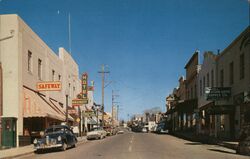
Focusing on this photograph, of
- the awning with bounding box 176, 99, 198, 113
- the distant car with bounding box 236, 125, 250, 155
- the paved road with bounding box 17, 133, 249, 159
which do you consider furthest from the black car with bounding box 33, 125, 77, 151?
the awning with bounding box 176, 99, 198, 113

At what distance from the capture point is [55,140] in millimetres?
23234

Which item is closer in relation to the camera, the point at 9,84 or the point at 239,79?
the point at 9,84

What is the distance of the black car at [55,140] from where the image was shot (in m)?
22.8

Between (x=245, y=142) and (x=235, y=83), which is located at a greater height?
(x=235, y=83)

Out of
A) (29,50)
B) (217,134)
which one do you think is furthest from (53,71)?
(217,134)

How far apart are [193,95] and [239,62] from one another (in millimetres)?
26366

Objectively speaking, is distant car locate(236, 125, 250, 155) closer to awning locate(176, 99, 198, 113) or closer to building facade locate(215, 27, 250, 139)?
building facade locate(215, 27, 250, 139)

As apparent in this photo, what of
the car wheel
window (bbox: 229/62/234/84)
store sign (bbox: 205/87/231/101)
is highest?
window (bbox: 229/62/234/84)

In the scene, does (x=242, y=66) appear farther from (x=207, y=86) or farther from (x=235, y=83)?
(x=207, y=86)

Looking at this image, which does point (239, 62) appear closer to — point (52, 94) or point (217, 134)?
point (217, 134)

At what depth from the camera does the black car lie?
22.8 meters

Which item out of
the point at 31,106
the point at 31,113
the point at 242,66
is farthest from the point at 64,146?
the point at 242,66

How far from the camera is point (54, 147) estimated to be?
23.2 meters

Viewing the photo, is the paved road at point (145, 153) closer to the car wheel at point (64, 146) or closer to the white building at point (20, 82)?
the car wheel at point (64, 146)
